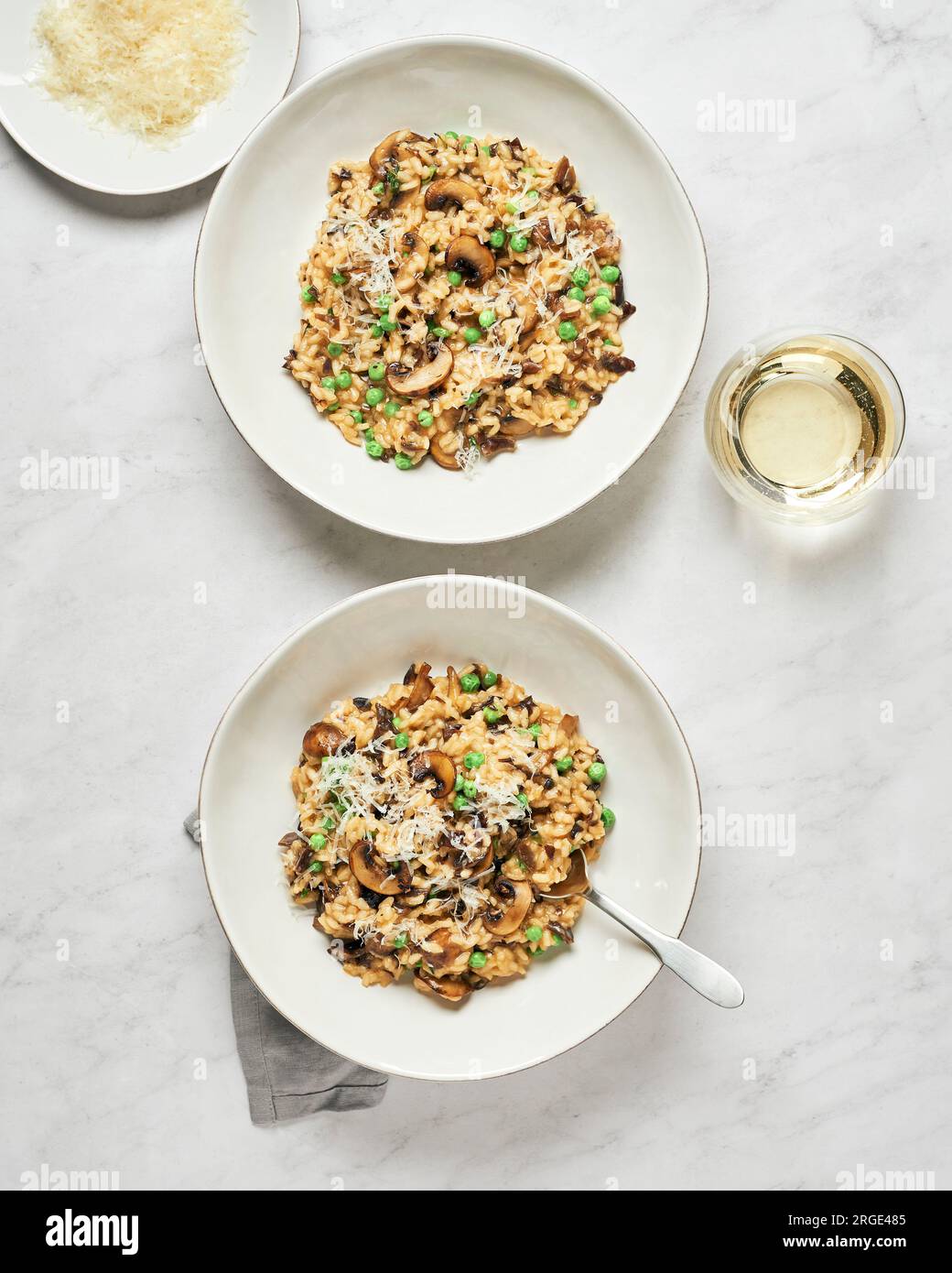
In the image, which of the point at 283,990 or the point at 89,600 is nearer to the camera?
the point at 283,990

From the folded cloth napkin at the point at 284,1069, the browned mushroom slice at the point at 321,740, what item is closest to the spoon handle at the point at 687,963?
the browned mushroom slice at the point at 321,740

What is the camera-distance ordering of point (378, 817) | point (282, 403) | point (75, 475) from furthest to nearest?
point (75, 475) < point (282, 403) < point (378, 817)

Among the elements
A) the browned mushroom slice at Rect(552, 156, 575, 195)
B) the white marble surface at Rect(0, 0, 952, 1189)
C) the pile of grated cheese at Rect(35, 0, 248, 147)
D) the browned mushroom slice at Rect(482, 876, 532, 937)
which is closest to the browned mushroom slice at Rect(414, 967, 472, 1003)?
the browned mushroom slice at Rect(482, 876, 532, 937)

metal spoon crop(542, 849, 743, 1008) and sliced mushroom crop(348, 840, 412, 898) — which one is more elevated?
sliced mushroom crop(348, 840, 412, 898)

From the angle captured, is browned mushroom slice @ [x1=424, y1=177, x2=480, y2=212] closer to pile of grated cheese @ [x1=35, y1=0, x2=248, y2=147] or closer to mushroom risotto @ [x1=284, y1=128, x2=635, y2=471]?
mushroom risotto @ [x1=284, y1=128, x2=635, y2=471]

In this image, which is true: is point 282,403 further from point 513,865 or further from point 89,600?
point 513,865

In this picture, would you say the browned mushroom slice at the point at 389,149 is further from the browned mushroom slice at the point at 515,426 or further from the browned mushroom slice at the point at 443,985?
the browned mushroom slice at the point at 443,985

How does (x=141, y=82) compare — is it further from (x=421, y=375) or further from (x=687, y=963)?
(x=687, y=963)

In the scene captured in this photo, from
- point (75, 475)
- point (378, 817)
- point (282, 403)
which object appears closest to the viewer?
point (378, 817)
